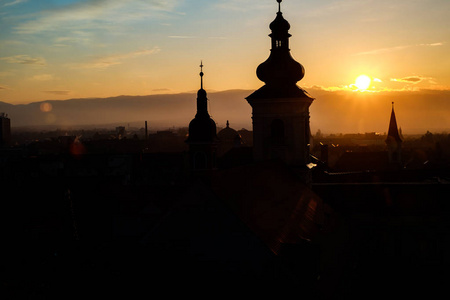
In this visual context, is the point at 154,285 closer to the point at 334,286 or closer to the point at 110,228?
the point at 334,286

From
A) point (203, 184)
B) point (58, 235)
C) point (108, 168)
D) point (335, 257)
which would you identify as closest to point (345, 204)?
point (335, 257)

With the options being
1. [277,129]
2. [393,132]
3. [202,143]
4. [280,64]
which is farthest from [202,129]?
[393,132]

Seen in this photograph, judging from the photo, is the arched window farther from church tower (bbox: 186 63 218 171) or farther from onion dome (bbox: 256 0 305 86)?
church tower (bbox: 186 63 218 171)

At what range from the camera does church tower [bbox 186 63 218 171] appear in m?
30.3

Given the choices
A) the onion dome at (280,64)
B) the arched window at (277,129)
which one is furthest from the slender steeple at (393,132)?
the arched window at (277,129)

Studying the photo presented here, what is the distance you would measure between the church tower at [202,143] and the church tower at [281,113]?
168 inches

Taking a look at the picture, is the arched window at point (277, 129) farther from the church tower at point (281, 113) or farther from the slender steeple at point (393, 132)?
the slender steeple at point (393, 132)

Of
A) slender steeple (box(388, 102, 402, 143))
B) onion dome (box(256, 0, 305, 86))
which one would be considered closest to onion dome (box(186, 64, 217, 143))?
onion dome (box(256, 0, 305, 86))

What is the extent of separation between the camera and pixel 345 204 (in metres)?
36.3

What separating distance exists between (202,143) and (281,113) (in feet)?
20.9

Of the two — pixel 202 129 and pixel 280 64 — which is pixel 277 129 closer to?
pixel 280 64

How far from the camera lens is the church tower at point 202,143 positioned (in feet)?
99.5

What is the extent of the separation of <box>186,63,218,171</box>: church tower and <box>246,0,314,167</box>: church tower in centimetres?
427

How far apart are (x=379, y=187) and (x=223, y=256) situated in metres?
23.2
